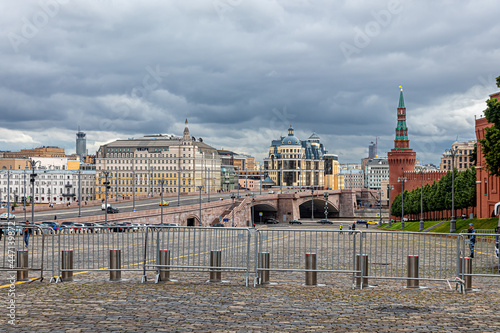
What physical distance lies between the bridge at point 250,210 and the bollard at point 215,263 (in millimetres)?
43971

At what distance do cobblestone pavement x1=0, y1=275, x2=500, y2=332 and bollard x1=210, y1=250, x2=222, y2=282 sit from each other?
41 cm

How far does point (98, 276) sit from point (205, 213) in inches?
2729

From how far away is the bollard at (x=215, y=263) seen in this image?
1560 centimetres

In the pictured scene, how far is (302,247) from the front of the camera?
1684 cm

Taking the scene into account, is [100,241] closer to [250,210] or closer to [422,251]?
[422,251]

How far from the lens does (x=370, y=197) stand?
193 metres

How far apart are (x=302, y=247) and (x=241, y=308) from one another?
502 centimetres

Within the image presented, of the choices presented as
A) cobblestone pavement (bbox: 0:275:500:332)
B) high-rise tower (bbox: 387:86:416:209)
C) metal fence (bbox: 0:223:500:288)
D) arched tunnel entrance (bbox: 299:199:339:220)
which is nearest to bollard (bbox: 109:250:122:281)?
metal fence (bbox: 0:223:500:288)

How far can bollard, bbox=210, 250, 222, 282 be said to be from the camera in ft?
51.2

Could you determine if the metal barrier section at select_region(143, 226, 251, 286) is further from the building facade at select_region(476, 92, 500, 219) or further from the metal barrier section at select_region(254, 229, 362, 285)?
the building facade at select_region(476, 92, 500, 219)

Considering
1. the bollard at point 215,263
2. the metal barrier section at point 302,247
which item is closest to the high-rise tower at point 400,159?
the metal barrier section at point 302,247

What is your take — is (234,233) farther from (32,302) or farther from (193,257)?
(32,302)

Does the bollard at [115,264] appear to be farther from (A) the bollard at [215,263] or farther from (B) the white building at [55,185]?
(B) the white building at [55,185]

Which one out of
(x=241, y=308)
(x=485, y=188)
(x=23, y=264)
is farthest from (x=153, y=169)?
(x=241, y=308)
